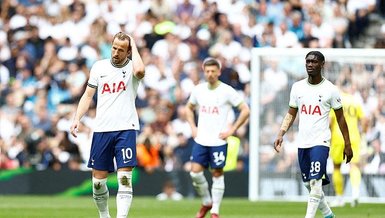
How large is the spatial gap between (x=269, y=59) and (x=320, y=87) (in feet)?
33.1

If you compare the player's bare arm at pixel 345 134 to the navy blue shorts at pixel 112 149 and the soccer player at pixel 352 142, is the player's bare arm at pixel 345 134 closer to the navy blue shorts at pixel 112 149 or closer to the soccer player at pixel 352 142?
the navy blue shorts at pixel 112 149

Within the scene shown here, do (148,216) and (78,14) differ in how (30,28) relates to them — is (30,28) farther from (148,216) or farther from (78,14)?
(148,216)

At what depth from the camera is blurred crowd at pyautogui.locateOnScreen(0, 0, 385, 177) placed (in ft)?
84.1

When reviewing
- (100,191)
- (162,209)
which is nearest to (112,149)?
(100,191)

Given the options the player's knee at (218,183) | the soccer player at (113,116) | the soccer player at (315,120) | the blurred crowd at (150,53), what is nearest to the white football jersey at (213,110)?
the player's knee at (218,183)

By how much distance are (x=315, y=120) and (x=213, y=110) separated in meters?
3.21

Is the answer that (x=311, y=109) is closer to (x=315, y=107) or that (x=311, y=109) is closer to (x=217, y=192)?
(x=315, y=107)

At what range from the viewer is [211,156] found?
17266 millimetres

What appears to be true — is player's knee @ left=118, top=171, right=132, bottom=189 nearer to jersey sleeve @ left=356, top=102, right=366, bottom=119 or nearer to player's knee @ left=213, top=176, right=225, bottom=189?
player's knee @ left=213, top=176, right=225, bottom=189

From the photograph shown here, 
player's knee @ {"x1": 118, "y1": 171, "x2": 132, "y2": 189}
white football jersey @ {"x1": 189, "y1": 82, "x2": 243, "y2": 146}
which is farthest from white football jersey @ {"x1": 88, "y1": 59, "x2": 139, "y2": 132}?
white football jersey @ {"x1": 189, "y1": 82, "x2": 243, "y2": 146}

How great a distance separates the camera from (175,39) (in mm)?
27750

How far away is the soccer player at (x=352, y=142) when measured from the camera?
68.4 ft

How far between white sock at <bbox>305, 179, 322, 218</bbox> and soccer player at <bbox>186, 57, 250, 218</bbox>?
2.84m

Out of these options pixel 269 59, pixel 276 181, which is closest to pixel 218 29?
pixel 269 59
